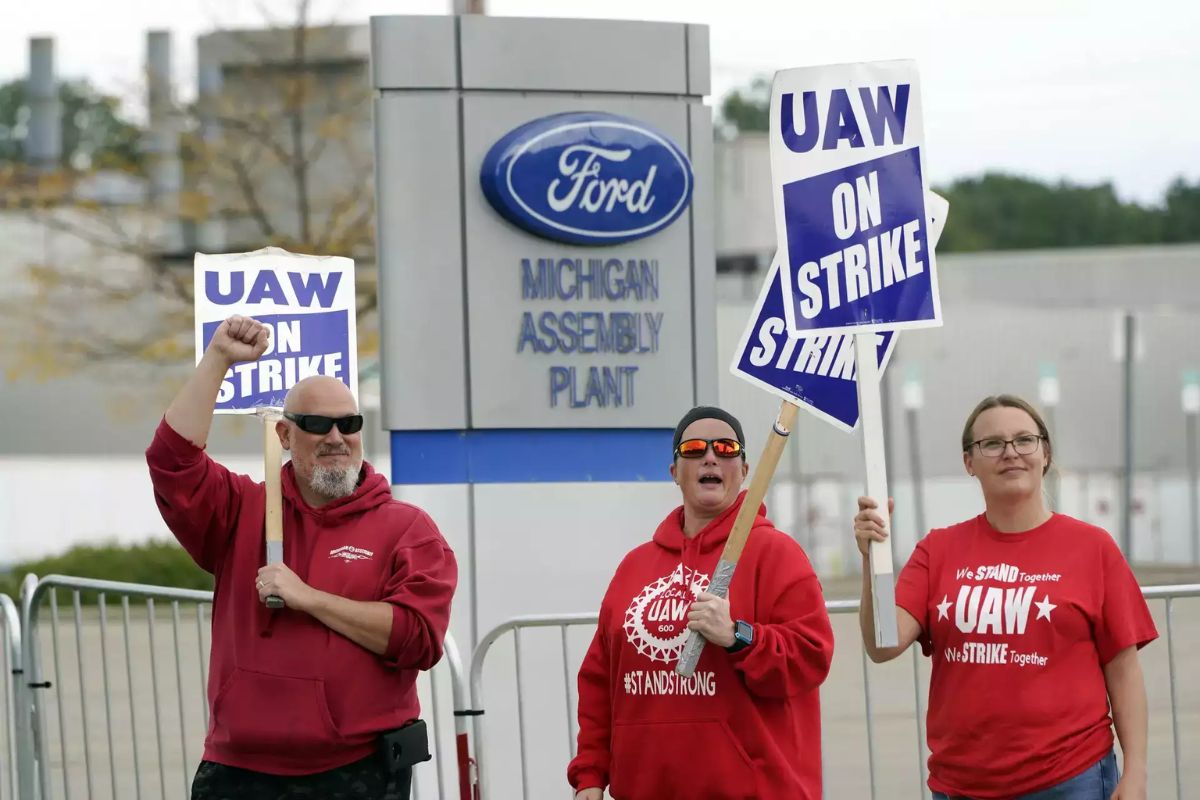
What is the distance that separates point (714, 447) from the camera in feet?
15.2

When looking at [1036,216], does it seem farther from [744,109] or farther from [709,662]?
[709,662]

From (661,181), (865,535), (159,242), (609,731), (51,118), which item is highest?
(51,118)

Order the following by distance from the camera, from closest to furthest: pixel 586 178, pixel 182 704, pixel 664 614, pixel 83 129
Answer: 1. pixel 664 614
2. pixel 182 704
3. pixel 586 178
4. pixel 83 129

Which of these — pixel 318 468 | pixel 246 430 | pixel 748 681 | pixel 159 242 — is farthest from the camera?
pixel 246 430

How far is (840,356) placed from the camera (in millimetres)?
5117

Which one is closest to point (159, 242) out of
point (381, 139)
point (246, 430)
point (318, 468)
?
point (246, 430)

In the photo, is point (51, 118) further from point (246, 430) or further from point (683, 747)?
point (683, 747)

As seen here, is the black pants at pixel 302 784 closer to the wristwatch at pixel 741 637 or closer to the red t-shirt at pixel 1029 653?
the wristwatch at pixel 741 637

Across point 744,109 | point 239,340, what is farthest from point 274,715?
point 744,109

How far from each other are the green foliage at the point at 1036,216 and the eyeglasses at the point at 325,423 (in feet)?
200

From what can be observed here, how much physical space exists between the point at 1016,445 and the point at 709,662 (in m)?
1.00

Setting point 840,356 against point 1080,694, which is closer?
point 1080,694

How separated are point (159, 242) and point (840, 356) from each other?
1981 centimetres

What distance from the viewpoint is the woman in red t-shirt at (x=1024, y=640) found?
450cm
